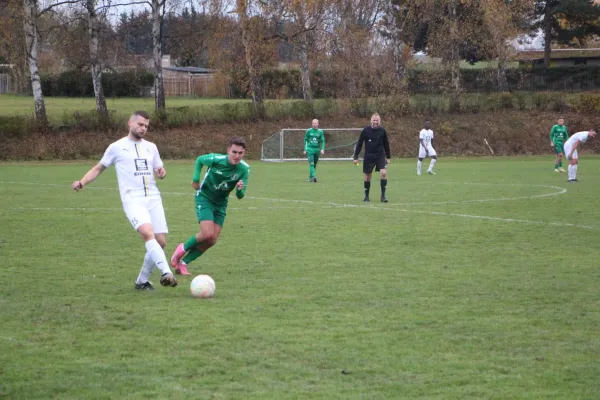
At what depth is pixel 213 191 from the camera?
1051 cm

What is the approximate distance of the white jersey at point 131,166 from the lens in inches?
375

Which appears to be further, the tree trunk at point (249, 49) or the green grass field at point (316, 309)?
the tree trunk at point (249, 49)

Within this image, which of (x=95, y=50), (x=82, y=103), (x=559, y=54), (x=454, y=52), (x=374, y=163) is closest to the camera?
(x=374, y=163)

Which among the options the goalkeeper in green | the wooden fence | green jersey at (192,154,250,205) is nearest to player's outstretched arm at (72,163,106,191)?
green jersey at (192,154,250,205)

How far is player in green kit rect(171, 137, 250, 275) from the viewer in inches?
408

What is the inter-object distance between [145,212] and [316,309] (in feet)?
7.67

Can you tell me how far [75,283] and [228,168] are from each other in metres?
2.27

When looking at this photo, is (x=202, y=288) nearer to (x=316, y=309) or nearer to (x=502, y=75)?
(x=316, y=309)

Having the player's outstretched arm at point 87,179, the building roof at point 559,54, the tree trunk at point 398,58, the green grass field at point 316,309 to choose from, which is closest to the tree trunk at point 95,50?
the tree trunk at point 398,58

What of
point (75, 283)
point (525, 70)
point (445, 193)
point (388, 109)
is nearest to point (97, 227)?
point (75, 283)

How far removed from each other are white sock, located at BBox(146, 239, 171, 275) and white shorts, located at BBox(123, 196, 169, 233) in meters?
0.33

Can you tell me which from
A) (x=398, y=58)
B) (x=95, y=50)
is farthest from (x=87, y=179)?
(x=398, y=58)

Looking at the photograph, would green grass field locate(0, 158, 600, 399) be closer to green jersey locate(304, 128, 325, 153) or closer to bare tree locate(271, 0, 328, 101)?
green jersey locate(304, 128, 325, 153)

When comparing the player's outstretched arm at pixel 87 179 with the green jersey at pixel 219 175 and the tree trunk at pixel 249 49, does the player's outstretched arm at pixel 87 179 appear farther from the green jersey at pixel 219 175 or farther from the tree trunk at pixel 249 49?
the tree trunk at pixel 249 49
